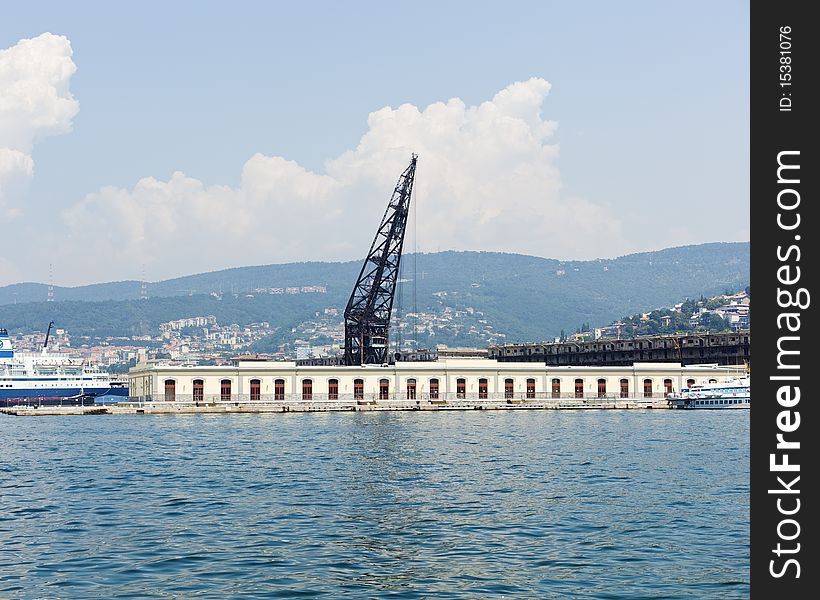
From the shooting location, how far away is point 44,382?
12725 centimetres

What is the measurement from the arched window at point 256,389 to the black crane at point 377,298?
47.3 ft

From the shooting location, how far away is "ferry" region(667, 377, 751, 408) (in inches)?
4365

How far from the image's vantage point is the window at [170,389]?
104 meters

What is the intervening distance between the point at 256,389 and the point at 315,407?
6.60 meters

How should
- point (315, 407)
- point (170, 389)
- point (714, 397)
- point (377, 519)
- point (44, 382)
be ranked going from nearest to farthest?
1. point (377, 519)
2. point (315, 407)
3. point (170, 389)
4. point (714, 397)
5. point (44, 382)

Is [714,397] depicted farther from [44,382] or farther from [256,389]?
[44,382]
